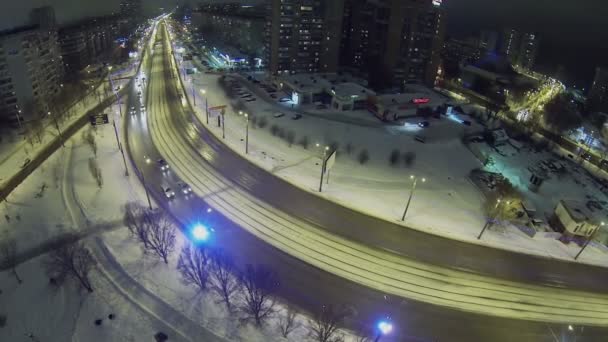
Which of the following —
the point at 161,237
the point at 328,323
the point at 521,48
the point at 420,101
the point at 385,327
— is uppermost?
the point at 521,48

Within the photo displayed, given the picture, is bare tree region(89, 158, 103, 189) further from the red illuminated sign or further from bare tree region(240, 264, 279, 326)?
the red illuminated sign

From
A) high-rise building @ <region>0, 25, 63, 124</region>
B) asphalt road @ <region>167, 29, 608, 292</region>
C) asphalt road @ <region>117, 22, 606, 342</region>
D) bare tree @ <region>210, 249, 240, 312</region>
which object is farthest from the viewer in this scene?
high-rise building @ <region>0, 25, 63, 124</region>

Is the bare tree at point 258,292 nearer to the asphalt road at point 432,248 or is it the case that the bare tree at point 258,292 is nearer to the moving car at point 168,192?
the asphalt road at point 432,248

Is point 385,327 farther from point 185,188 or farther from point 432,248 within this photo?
point 185,188

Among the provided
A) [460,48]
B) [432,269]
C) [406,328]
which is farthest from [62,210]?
[460,48]

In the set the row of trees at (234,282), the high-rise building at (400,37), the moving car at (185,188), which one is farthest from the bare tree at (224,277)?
the high-rise building at (400,37)

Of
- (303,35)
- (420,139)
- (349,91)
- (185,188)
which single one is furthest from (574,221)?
(303,35)

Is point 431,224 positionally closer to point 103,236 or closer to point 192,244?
point 192,244

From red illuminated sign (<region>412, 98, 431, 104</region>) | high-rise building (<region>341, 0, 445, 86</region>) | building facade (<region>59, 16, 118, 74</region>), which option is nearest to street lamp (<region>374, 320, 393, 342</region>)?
red illuminated sign (<region>412, 98, 431, 104</region>)
